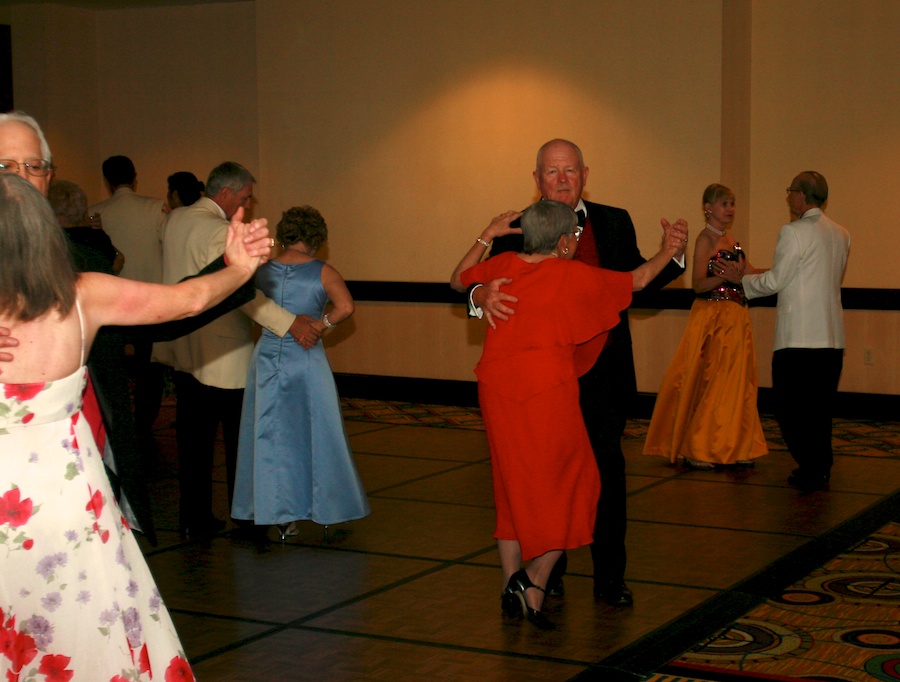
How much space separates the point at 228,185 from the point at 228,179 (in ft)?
0.08

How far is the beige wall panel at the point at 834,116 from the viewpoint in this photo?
Answer: 27.9 feet

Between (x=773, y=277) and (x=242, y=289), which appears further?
(x=773, y=277)

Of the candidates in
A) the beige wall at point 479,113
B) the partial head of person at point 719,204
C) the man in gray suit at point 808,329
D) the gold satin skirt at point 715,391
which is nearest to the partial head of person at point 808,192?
the man in gray suit at point 808,329

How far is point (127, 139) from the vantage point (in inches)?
452

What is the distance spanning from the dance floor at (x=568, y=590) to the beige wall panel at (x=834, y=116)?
236 centimetres

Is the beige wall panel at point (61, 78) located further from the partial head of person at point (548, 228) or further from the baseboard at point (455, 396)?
the partial head of person at point (548, 228)

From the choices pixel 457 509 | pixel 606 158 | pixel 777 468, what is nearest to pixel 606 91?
pixel 606 158

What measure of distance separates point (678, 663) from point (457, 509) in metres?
2.34

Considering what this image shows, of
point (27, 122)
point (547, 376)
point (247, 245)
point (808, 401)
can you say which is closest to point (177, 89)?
point (808, 401)

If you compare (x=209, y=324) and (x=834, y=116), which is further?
(x=834, y=116)

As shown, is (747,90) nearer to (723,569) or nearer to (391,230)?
(391,230)

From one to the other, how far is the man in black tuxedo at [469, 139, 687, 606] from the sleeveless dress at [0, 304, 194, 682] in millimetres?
1951

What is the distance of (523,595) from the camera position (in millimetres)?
4113

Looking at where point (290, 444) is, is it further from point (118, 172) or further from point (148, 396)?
point (118, 172)
